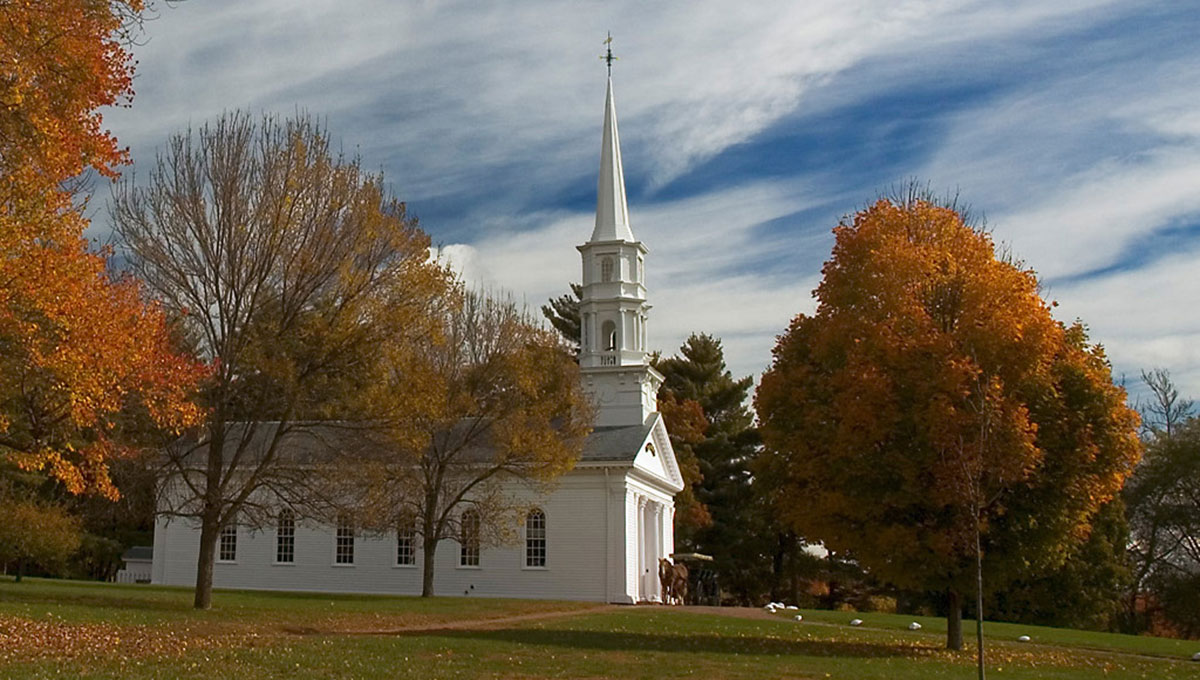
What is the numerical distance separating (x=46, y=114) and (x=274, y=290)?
11.1 metres

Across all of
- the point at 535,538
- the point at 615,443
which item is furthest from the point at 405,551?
the point at 615,443

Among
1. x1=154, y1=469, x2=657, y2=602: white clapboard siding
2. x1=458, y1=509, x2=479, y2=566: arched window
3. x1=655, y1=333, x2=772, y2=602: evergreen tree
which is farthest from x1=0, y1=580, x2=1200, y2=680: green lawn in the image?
x1=655, y1=333, x2=772, y2=602: evergreen tree

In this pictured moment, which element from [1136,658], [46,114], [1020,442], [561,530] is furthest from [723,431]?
[46,114]

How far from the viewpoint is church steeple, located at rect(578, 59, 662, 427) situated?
47.5 m

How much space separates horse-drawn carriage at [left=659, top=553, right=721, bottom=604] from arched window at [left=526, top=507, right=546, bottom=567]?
472 centimetres

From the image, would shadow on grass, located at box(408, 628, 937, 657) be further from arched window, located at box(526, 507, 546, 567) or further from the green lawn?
arched window, located at box(526, 507, 546, 567)

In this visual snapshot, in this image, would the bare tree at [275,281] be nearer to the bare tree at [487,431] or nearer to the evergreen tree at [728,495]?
the bare tree at [487,431]

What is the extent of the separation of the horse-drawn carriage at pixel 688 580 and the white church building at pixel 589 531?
1.03 meters

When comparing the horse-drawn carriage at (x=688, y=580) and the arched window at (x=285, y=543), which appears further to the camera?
the arched window at (x=285, y=543)

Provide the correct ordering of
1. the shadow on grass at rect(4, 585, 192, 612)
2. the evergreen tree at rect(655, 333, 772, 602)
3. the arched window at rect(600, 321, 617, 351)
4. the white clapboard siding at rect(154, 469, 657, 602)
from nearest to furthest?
the shadow on grass at rect(4, 585, 192, 612), the white clapboard siding at rect(154, 469, 657, 602), the arched window at rect(600, 321, 617, 351), the evergreen tree at rect(655, 333, 772, 602)

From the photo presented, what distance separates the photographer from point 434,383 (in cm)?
3097

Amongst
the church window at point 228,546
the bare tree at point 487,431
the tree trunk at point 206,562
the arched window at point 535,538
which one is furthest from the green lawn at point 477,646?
the church window at point 228,546

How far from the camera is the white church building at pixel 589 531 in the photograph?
4322cm

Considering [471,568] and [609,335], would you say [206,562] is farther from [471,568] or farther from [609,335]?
[609,335]
